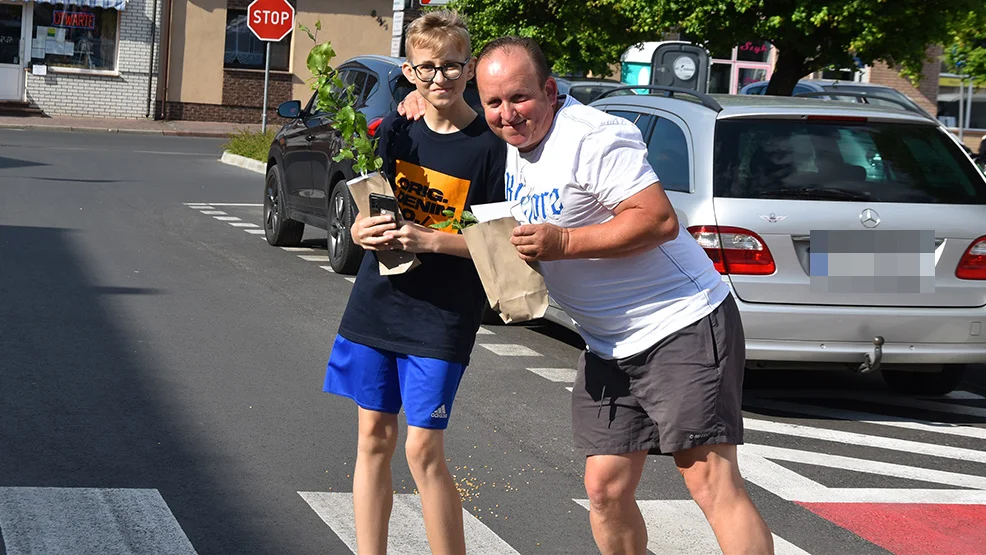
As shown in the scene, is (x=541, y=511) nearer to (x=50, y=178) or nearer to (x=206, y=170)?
(x=50, y=178)

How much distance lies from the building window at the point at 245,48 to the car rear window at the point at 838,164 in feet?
100

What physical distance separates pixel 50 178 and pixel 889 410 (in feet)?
44.0

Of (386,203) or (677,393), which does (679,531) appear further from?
(386,203)

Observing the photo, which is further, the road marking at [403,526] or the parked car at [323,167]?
the parked car at [323,167]

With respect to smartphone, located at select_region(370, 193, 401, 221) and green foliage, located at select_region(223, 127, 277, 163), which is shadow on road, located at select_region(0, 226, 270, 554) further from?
green foliage, located at select_region(223, 127, 277, 163)

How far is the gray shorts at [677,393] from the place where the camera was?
369 centimetres

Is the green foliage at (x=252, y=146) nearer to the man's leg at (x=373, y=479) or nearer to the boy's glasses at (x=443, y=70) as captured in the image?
the man's leg at (x=373, y=479)

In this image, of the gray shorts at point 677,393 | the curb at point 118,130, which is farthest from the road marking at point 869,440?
the curb at point 118,130

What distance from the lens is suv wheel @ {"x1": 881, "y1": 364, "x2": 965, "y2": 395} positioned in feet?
27.0

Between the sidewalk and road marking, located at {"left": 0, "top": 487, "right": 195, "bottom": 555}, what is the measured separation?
24686mm

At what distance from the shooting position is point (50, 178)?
60.4 ft

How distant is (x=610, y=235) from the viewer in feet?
11.7

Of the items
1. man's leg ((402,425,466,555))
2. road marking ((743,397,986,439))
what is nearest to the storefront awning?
road marking ((743,397,986,439))

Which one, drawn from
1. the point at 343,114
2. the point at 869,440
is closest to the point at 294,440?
the point at 343,114
